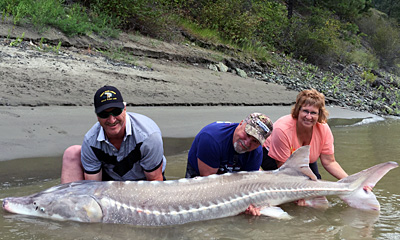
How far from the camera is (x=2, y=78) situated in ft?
19.8

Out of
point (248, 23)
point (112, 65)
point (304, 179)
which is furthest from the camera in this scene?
point (248, 23)

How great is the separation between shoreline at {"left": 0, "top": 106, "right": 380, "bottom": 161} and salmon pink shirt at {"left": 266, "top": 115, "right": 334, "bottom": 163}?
2.39 meters

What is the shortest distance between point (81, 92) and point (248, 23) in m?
9.86

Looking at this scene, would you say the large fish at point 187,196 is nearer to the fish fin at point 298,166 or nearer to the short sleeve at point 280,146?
the fish fin at point 298,166

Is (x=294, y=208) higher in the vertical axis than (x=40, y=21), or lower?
lower

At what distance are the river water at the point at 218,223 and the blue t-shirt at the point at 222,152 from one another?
442mm

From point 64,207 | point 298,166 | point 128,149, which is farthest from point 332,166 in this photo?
point 64,207

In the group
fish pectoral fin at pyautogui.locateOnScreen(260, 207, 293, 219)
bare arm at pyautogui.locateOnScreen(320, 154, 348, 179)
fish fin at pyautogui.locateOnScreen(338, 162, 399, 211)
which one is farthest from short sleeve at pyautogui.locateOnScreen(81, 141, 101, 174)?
bare arm at pyautogui.locateOnScreen(320, 154, 348, 179)

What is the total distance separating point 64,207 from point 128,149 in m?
0.62

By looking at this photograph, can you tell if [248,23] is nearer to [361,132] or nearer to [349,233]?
[361,132]

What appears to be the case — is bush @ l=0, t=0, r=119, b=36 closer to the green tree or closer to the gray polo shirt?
the gray polo shirt

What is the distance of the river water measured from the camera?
3061 millimetres

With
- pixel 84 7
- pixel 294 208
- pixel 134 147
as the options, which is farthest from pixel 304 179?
pixel 84 7

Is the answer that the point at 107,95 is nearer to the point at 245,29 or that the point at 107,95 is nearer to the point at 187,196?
the point at 187,196
